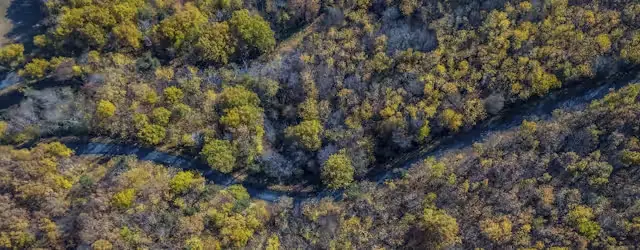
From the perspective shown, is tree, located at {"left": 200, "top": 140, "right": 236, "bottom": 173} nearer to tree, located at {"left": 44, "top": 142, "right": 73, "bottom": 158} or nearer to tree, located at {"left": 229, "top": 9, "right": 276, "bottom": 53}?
tree, located at {"left": 229, "top": 9, "right": 276, "bottom": 53}

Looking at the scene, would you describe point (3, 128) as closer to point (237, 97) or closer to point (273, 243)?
point (237, 97)

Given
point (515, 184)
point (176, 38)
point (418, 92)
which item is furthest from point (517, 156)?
point (176, 38)

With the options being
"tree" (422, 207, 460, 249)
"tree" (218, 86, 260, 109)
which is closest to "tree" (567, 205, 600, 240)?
"tree" (422, 207, 460, 249)

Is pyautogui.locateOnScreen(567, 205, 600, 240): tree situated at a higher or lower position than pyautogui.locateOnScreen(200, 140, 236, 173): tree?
lower

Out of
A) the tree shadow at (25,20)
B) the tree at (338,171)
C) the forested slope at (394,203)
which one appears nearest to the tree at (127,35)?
the tree shadow at (25,20)

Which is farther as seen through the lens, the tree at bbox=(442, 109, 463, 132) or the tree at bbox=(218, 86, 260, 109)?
the tree at bbox=(218, 86, 260, 109)

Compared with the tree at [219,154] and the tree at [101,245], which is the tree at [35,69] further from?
the tree at [101,245]
